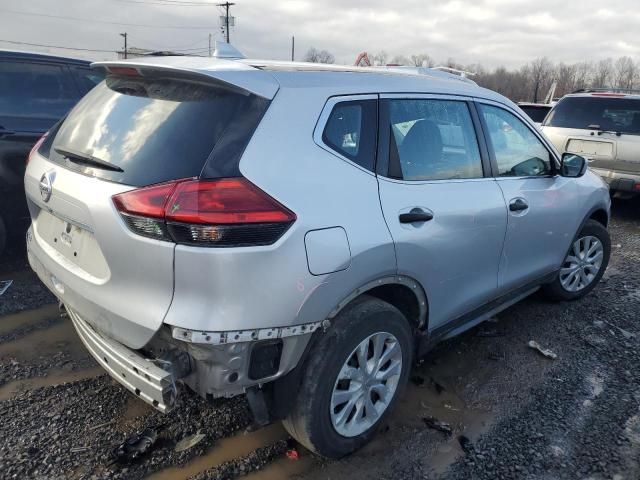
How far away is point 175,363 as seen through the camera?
2033 mm

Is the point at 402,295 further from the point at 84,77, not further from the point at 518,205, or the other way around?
the point at 84,77

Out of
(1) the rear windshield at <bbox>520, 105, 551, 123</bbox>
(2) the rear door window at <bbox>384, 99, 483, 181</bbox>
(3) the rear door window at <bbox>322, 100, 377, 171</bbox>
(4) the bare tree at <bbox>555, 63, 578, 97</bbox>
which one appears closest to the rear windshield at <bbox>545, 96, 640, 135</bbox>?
(1) the rear windshield at <bbox>520, 105, 551, 123</bbox>

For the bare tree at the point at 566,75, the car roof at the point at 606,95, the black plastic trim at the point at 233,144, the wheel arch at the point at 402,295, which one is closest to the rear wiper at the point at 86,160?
the black plastic trim at the point at 233,144

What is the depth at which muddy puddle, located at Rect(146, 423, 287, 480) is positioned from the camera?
8.03ft

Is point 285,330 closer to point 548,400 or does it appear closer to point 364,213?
point 364,213

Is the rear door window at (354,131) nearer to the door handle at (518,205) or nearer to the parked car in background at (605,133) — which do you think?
the door handle at (518,205)

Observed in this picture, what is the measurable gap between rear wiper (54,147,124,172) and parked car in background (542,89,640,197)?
24.0ft

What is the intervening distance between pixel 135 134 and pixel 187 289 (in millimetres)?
737

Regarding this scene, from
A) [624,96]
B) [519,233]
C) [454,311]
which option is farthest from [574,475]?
[624,96]

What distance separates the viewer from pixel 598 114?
798cm

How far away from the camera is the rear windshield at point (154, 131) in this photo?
201 cm

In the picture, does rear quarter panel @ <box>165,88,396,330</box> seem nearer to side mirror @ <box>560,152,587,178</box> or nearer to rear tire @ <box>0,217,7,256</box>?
side mirror @ <box>560,152,587,178</box>

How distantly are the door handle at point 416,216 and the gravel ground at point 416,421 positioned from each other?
1199 mm

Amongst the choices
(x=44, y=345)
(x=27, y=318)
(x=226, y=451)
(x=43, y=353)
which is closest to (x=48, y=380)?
(x=43, y=353)
